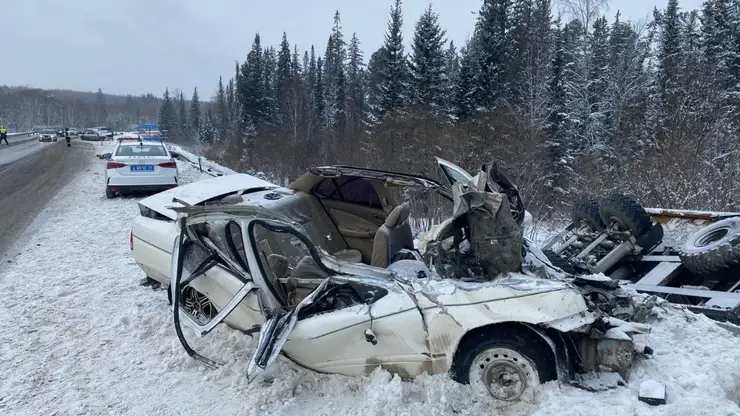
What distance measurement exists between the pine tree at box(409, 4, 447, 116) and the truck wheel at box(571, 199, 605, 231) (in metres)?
18.7

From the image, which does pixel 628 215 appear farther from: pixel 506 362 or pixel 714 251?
pixel 506 362

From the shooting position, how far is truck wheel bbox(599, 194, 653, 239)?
17.7 feet

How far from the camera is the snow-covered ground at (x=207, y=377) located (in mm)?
2938

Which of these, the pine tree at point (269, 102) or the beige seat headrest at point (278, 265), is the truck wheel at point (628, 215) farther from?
the pine tree at point (269, 102)

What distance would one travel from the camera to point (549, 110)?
22.4m

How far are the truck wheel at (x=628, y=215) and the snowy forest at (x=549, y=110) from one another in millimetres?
5089

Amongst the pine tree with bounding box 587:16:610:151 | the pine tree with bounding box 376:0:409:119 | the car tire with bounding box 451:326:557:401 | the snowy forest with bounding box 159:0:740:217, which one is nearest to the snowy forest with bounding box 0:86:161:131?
the snowy forest with bounding box 159:0:740:217

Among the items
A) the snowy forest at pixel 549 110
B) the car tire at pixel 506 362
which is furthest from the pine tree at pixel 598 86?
the car tire at pixel 506 362

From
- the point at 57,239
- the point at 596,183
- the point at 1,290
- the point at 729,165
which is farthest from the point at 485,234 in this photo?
the point at 596,183

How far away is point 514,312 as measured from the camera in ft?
9.61

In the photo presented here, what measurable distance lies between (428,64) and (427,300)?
23.4m

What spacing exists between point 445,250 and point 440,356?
0.91 metres

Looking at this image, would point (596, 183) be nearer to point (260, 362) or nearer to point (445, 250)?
point (445, 250)

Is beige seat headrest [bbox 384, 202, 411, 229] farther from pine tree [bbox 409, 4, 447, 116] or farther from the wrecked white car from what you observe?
pine tree [bbox 409, 4, 447, 116]
